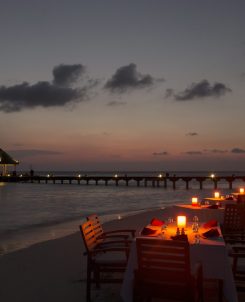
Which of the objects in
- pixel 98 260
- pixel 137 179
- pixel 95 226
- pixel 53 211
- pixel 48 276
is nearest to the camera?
pixel 98 260

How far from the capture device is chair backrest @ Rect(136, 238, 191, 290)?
3473mm

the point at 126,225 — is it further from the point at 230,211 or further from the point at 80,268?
the point at 80,268

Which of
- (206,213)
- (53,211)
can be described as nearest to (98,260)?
(206,213)

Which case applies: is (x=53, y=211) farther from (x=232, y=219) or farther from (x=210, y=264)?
(x=210, y=264)

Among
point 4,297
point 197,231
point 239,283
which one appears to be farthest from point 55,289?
point 239,283

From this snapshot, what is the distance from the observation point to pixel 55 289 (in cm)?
494

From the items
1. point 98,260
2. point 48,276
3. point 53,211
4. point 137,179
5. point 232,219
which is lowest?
point 53,211

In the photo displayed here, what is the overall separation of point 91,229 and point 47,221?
46.1 ft

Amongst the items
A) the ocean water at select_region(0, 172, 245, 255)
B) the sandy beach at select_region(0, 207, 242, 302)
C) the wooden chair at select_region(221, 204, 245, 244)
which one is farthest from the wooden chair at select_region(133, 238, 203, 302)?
the ocean water at select_region(0, 172, 245, 255)

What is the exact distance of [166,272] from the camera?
354cm

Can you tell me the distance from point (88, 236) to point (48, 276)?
4.17ft

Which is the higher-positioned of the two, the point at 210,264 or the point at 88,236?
the point at 88,236

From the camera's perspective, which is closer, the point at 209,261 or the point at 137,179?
the point at 209,261

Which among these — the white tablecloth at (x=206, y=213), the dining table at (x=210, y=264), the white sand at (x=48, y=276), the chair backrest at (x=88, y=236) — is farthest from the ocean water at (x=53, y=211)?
the dining table at (x=210, y=264)
